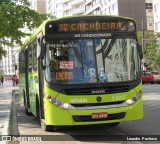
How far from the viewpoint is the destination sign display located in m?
10.2

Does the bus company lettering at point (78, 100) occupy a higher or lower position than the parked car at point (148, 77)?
higher

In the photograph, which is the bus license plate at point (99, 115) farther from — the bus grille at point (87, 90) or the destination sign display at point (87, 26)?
the destination sign display at point (87, 26)

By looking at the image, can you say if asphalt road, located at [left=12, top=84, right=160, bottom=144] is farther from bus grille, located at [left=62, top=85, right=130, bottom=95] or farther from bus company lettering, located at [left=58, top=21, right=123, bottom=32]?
bus company lettering, located at [left=58, top=21, right=123, bottom=32]

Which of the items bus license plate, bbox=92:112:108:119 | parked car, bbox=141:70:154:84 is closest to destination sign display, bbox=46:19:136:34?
bus license plate, bbox=92:112:108:119

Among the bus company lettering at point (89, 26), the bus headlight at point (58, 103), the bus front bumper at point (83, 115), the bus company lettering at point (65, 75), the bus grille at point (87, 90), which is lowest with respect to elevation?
the bus front bumper at point (83, 115)

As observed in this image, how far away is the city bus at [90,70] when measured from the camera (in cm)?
972

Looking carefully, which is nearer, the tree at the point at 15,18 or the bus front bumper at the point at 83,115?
the bus front bumper at the point at 83,115

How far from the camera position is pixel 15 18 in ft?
94.7

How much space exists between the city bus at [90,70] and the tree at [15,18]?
58.9 ft

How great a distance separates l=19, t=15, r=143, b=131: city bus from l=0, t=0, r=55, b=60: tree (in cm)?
1796

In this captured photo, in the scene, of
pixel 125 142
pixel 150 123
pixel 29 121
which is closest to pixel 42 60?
pixel 125 142

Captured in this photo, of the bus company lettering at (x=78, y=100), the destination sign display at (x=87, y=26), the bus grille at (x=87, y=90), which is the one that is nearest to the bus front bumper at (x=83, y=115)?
the bus company lettering at (x=78, y=100)

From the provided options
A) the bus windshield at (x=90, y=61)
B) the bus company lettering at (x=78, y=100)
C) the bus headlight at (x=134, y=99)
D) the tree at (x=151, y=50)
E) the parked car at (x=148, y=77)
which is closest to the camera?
the bus company lettering at (x=78, y=100)

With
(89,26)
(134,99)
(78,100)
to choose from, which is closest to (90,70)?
(78,100)
